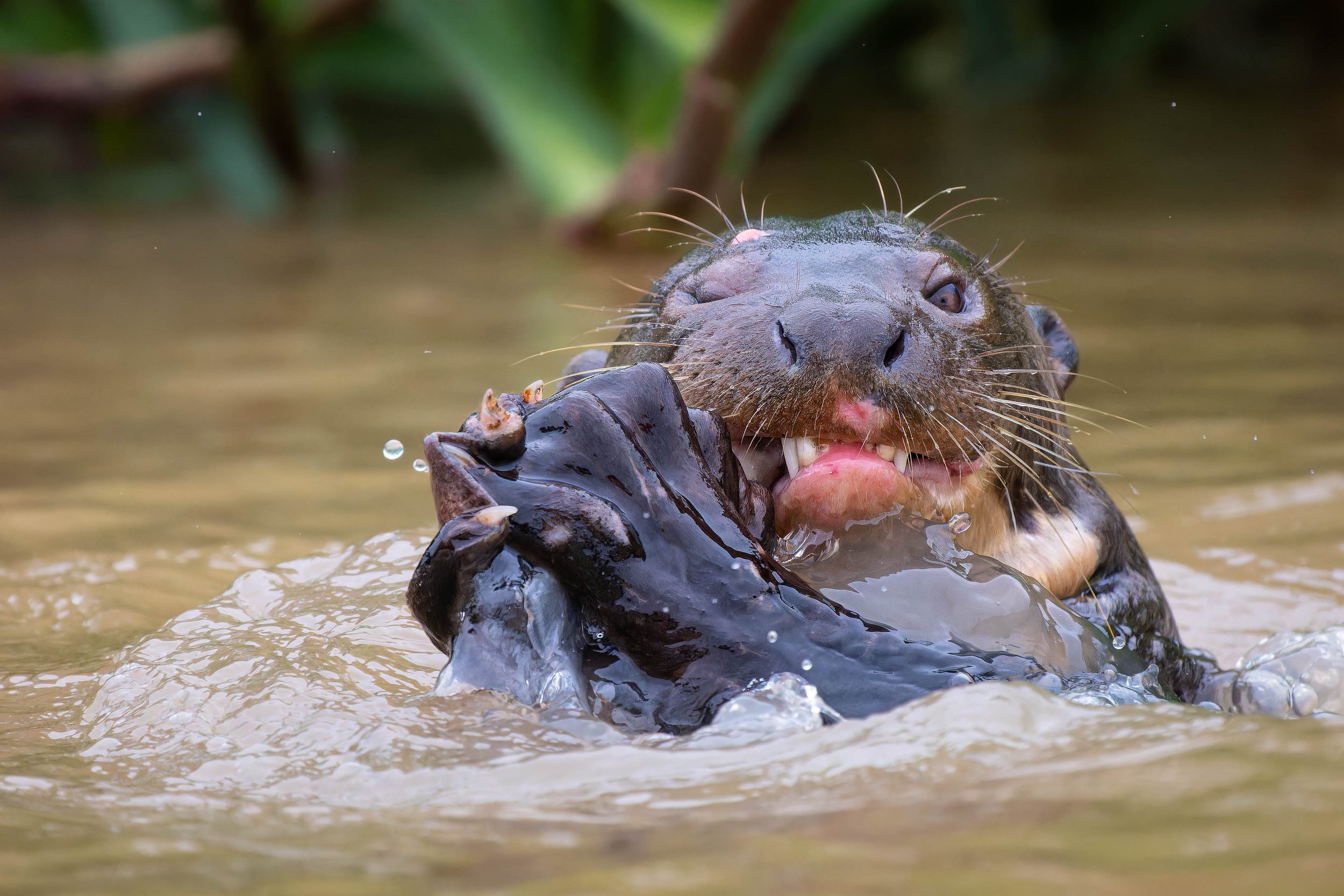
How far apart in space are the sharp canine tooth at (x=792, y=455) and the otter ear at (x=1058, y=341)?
41.8 inches

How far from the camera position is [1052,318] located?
342 cm

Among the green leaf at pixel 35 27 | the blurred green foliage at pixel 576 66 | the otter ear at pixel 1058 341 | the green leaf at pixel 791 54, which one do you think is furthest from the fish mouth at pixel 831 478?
the green leaf at pixel 35 27

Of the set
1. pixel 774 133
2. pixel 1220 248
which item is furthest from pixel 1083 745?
pixel 774 133

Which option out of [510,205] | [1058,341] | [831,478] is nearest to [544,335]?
[1058,341]

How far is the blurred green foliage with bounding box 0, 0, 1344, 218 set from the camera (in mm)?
7250

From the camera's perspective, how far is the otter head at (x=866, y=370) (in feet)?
7.89

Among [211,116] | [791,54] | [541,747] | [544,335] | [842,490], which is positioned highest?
[211,116]

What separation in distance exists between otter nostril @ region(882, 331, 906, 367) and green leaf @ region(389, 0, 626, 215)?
188 inches

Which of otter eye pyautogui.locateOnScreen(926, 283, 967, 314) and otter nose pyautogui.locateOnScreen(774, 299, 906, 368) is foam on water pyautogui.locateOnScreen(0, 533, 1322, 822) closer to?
otter nose pyautogui.locateOnScreen(774, 299, 906, 368)

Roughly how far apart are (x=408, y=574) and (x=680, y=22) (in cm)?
396

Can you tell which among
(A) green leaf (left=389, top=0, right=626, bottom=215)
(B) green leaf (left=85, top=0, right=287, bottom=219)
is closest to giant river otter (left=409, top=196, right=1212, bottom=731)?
(A) green leaf (left=389, top=0, right=626, bottom=215)

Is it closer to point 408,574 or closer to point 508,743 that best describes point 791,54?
point 408,574

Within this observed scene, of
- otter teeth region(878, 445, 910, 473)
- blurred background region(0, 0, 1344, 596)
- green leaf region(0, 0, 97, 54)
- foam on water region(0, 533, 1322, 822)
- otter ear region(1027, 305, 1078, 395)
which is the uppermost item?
green leaf region(0, 0, 97, 54)

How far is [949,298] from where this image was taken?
9.12 ft
